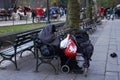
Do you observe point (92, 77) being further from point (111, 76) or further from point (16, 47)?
point (16, 47)

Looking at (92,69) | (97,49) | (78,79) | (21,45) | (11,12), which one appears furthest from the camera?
(11,12)

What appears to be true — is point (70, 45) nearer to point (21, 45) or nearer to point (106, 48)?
point (21, 45)

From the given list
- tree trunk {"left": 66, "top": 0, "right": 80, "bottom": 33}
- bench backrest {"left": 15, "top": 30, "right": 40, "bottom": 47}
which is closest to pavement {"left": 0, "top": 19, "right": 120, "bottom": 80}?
bench backrest {"left": 15, "top": 30, "right": 40, "bottom": 47}

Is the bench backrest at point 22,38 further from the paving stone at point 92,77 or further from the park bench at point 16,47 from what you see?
the paving stone at point 92,77

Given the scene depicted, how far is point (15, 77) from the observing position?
7559 mm

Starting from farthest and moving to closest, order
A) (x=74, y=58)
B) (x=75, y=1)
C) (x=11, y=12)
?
1. (x=11, y=12)
2. (x=75, y=1)
3. (x=74, y=58)

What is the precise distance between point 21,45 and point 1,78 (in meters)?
1.82

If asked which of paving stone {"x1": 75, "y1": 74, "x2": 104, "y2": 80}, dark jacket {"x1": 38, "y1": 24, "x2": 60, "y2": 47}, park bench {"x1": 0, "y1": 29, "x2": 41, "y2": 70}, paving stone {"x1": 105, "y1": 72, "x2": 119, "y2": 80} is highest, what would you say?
dark jacket {"x1": 38, "y1": 24, "x2": 60, "y2": 47}

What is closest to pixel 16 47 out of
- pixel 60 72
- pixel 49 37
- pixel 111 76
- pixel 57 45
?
pixel 49 37

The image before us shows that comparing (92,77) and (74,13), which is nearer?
(92,77)

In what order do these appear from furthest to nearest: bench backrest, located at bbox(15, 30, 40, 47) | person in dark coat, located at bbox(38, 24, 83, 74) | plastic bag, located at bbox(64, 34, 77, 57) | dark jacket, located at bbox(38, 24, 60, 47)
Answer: bench backrest, located at bbox(15, 30, 40, 47) < dark jacket, located at bbox(38, 24, 60, 47) < person in dark coat, located at bbox(38, 24, 83, 74) < plastic bag, located at bbox(64, 34, 77, 57)

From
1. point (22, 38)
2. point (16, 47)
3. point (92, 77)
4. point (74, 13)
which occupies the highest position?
point (74, 13)

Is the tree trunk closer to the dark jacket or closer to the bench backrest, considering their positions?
the bench backrest

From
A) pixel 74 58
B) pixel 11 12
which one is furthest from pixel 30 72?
pixel 11 12
